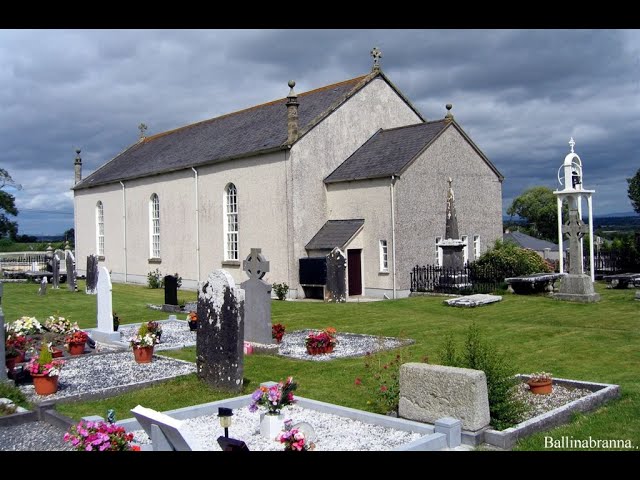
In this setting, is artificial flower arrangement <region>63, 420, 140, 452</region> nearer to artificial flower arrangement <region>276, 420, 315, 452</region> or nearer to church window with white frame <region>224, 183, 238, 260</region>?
artificial flower arrangement <region>276, 420, 315, 452</region>

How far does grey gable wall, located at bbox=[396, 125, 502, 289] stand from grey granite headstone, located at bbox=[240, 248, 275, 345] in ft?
38.2

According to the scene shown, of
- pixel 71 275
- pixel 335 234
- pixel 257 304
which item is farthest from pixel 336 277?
pixel 71 275

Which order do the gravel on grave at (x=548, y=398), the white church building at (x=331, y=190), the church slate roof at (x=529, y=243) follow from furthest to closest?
the church slate roof at (x=529, y=243) → the white church building at (x=331, y=190) → the gravel on grave at (x=548, y=398)

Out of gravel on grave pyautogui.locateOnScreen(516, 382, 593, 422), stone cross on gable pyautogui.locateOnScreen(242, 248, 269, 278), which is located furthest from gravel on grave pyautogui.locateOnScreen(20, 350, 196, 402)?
gravel on grave pyautogui.locateOnScreen(516, 382, 593, 422)

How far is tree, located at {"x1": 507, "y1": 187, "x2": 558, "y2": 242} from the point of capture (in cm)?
7419

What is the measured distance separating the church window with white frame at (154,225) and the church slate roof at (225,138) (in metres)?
1.71

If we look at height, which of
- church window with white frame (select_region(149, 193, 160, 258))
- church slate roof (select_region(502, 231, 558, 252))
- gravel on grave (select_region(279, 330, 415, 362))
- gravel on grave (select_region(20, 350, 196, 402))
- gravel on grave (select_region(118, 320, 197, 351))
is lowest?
gravel on grave (select_region(20, 350, 196, 402))

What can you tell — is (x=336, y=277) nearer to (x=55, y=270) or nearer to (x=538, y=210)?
(x=55, y=270)

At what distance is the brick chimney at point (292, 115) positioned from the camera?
26.7 metres

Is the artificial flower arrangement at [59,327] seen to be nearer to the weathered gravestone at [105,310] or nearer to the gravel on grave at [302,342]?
the weathered gravestone at [105,310]

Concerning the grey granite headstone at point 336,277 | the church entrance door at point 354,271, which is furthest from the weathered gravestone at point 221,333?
the church entrance door at point 354,271

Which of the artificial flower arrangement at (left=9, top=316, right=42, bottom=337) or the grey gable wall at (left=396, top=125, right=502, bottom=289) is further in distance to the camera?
the grey gable wall at (left=396, top=125, right=502, bottom=289)

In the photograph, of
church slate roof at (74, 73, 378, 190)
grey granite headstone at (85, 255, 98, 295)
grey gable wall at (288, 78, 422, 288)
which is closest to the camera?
grey gable wall at (288, 78, 422, 288)
